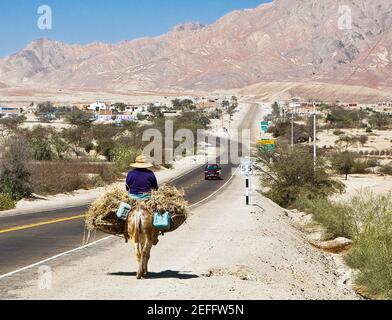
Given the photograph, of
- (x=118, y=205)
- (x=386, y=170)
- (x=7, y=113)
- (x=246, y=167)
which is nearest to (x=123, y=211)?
(x=118, y=205)

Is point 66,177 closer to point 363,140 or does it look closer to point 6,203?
point 6,203

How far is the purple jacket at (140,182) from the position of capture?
42.4 ft

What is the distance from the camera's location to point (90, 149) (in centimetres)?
7212

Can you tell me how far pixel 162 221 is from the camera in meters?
12.7

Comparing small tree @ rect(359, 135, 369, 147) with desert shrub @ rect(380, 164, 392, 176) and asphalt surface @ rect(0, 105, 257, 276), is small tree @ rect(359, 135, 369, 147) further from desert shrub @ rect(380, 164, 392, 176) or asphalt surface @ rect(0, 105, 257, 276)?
asphalt surface @ rect(0, 105, 257, 276)

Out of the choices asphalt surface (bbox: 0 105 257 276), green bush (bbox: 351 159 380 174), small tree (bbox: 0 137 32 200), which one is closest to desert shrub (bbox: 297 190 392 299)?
asphalt surface (bbox: 0 105 257 276)

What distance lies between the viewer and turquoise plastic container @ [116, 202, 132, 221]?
1264 centimetres

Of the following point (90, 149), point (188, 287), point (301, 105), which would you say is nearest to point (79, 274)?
point (188, 287)

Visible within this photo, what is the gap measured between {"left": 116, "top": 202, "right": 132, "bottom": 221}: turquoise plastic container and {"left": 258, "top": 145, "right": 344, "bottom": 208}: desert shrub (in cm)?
2622

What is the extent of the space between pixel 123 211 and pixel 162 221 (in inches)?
26.9

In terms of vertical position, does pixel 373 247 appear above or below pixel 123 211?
below

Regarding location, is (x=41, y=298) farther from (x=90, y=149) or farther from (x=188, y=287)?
(x=90, y=149)

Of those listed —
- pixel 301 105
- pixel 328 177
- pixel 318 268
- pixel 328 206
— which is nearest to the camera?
pixel 318 268

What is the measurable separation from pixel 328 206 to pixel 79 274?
678 inches
